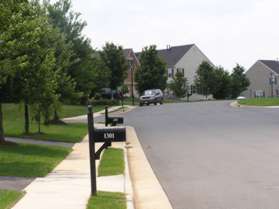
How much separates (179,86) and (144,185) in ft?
280

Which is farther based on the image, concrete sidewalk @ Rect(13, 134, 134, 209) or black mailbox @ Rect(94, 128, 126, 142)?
black mailbox @ Rect(94, 128, 126, 142)

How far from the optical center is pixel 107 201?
10758 millimetres

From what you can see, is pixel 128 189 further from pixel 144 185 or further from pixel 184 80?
pixel 184 80

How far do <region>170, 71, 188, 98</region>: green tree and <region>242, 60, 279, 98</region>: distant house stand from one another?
81.4 feet

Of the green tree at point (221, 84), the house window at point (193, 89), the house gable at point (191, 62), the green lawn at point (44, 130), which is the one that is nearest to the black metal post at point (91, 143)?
the green lawn at point (44, 130)

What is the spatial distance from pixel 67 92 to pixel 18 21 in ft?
52.6

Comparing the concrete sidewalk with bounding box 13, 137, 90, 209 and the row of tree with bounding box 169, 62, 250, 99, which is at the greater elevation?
the row of tree with bounding box 169, 62, 250, 99

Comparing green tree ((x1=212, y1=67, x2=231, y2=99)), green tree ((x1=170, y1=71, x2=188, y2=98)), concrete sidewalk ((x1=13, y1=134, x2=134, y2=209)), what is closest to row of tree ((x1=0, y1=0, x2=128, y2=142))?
concrete sidewalk ((x1=13, y1=134, x2=134, y2=209))

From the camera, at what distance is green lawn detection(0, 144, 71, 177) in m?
15.1

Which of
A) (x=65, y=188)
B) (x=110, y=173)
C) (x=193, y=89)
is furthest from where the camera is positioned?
(x=193, y=89)

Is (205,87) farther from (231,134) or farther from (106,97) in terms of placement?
(231,134)

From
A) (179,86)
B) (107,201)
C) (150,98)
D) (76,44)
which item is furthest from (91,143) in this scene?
(179,86)

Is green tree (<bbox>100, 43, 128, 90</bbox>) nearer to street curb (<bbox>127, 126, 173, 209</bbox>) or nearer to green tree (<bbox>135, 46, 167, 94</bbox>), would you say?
green tree (<bbox>135, 46, 167, 94</bbox>)

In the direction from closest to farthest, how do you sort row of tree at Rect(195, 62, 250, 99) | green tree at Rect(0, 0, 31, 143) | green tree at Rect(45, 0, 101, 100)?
green tree at Rect(0, 0, 31, 143) < green tree at Rect(45, 0, 101, 100) < row of tree at Rect(195, 62, 250, 99)
